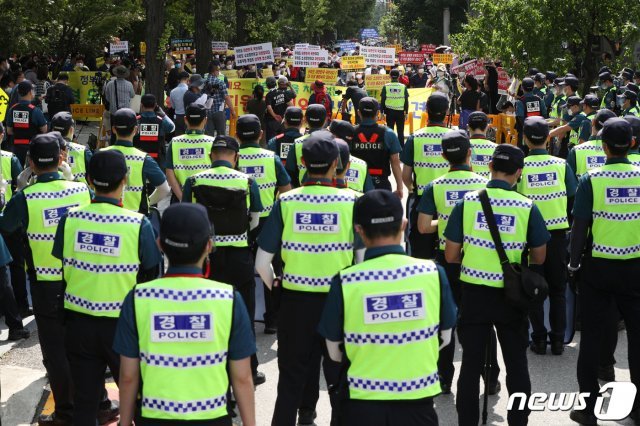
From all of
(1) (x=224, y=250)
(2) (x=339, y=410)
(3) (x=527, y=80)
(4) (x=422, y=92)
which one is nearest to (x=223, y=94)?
(3) (x=527, y=80)

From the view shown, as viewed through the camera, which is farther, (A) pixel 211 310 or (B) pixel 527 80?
(B) pixel 527 80

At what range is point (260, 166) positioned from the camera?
9.03m

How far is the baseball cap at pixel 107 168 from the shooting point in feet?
18.6

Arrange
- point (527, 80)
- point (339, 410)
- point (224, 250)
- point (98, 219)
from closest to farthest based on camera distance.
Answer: point (339, 410), point (98, 219), point (224, 250), point (527, 80)

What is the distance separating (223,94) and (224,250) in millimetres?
12013

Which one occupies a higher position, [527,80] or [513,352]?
[527,80]

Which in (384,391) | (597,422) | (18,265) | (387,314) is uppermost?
(387,314)

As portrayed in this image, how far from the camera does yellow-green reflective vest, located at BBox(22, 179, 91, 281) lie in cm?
683

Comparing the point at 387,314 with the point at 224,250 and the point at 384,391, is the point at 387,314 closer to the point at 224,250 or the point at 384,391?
the point at 384,391

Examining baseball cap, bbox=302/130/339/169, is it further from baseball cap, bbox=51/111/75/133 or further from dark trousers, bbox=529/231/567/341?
baseball cap, bbox=51/111/75/133

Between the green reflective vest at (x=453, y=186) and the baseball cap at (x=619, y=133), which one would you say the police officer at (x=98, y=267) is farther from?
the baseball cap at (x=619, y=133)

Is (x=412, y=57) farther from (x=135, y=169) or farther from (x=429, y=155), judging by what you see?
(x=135, y=169)

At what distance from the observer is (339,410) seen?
4.61 meters

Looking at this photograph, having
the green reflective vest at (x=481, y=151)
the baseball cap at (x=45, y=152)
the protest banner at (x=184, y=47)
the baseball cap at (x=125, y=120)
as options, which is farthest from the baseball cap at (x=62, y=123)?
the protest banner at (x=184, y=47)
